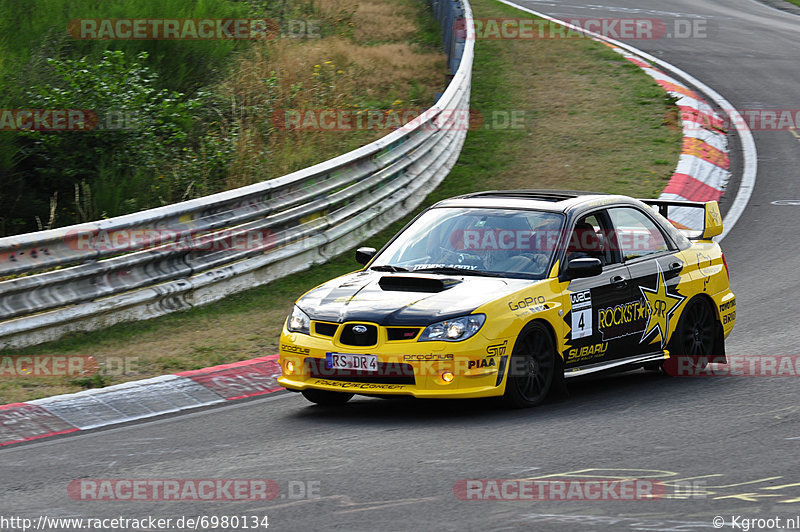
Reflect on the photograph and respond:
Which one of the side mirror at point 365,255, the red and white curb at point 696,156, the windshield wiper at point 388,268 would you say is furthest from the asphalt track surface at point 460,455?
the red and white curb at point 696,156

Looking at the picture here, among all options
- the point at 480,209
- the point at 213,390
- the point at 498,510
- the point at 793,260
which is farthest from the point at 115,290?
the point at 793,260

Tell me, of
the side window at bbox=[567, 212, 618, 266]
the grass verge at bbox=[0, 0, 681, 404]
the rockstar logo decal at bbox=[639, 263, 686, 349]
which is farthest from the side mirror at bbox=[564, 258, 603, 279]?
the grass verge at bbox=[0, 0, 681, 404]

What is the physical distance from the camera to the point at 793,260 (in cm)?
1336

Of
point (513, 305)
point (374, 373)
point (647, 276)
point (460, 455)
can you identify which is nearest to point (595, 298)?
point (647, 276)

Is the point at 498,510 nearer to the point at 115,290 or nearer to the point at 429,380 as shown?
the point at 429,380

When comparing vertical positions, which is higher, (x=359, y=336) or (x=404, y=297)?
(x=404, y=297)

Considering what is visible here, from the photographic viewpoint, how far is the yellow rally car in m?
7.35

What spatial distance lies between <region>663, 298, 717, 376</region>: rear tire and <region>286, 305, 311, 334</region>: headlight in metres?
3.13

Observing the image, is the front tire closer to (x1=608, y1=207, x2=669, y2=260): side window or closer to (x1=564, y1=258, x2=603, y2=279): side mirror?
(x1=564, y1=258, x2=603, y2=279): side mirror

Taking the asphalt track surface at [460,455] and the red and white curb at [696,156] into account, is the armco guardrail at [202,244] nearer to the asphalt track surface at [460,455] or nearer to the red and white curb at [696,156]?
the asphalt track surface at [460,455]

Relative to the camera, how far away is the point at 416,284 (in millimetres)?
7824

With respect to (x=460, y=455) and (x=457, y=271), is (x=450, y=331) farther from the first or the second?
(x=460, y=455)

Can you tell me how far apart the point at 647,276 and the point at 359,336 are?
2640 millimetres

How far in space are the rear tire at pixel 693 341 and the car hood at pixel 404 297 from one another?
6.15 ft
